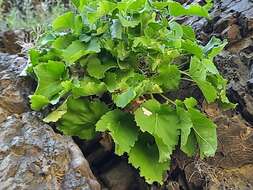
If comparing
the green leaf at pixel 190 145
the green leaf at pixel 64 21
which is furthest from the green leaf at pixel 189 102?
the green leaf at pixel 64 21

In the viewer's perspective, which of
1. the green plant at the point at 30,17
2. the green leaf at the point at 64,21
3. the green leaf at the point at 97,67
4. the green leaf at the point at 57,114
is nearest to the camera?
the green leaf at the point at 57,114

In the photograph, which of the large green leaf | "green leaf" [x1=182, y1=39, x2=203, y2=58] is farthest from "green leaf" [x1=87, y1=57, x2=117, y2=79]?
"green leaf" [x1=182, y1=39, x2=203, y2=58]

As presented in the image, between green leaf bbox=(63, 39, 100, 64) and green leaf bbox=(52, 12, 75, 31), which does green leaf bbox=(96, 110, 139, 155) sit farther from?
green leaf bbox=(52, 12, 75, 31)

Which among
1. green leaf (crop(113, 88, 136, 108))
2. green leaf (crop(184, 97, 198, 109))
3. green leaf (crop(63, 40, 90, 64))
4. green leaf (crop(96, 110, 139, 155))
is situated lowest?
green leaf (crop(96, 110, 139, 155))

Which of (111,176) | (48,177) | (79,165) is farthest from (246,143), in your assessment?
(48,177)

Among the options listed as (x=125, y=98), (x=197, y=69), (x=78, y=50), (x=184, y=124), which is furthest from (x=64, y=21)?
(x=184, y=124)

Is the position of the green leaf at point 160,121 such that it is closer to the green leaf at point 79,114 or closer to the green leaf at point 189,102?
the green leaf at point 189,102

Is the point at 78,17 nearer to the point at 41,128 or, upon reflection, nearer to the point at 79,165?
the point at 41,128
